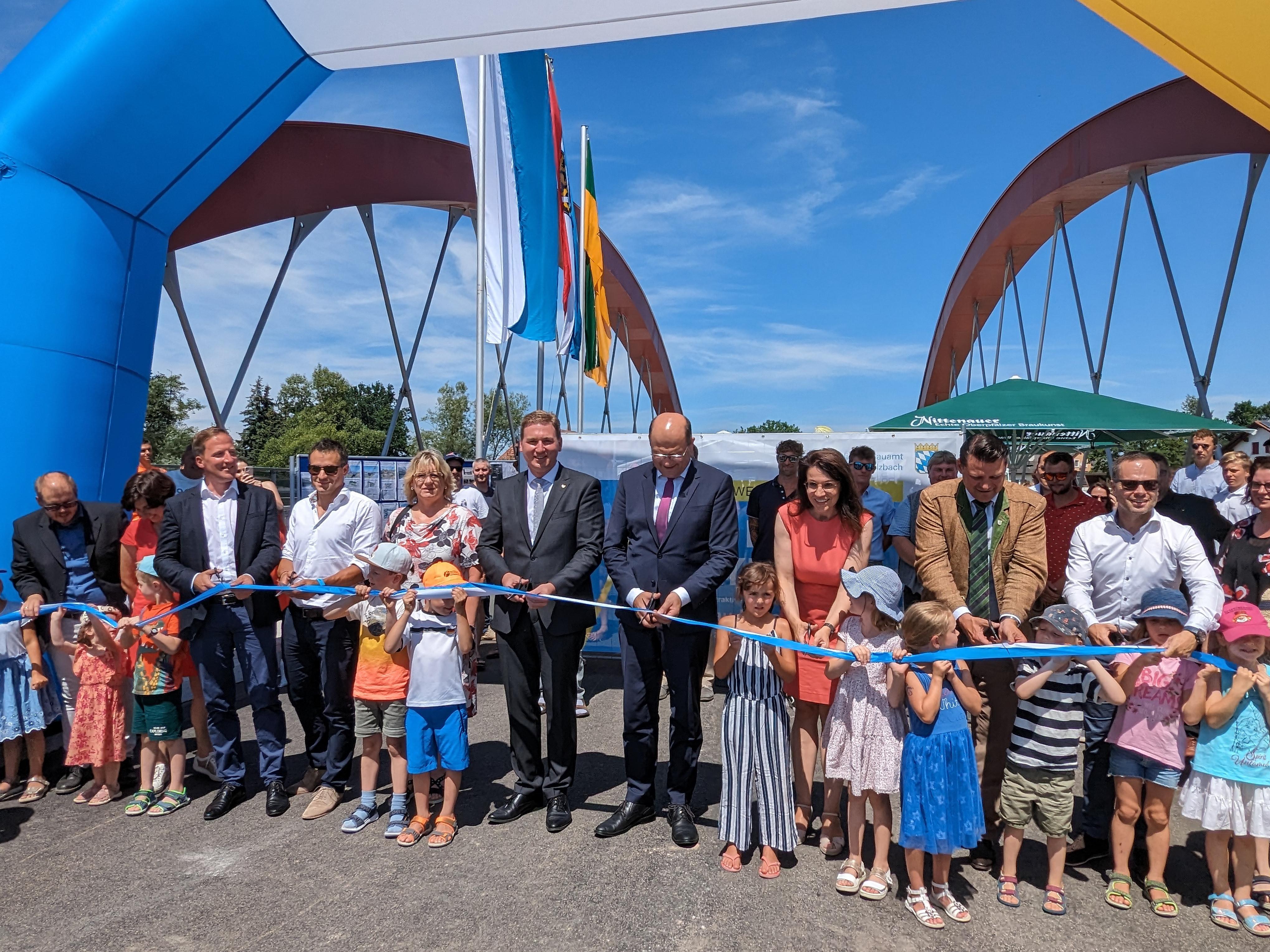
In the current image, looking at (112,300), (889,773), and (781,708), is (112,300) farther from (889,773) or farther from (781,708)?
(889,773)

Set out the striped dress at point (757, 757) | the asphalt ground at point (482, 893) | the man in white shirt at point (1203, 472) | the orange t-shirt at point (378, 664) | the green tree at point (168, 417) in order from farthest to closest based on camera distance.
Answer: the green tree at point (168, 417), the man in white shirt at point (1203, 472), the orange t-shirt at point (378, 664), the striped dress at point (757, 757), the asphalt ground at point (482, 893)

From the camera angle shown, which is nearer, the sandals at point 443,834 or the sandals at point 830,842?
the sandals at point 830,842

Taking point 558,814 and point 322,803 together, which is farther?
point 322,803

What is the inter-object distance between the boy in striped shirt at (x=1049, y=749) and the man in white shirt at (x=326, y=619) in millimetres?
3290

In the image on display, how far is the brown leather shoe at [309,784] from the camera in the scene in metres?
4.28

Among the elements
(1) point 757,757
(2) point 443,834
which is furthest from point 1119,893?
(2) point 443,834

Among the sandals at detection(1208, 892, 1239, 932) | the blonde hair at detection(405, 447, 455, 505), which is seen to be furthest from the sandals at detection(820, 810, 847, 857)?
the blonde hair at detection(405, 447, 455, 505)

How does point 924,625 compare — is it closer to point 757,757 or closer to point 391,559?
point 757,757

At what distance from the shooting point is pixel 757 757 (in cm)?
337

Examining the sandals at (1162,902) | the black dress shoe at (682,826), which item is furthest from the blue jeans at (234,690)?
the sandals at (1162,902)

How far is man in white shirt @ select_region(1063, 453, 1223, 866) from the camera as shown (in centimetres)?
324

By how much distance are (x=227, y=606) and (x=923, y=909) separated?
3.76 metres

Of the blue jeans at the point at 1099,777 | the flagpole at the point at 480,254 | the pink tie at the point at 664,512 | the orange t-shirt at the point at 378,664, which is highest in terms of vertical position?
the flagpole at the point at 480,254

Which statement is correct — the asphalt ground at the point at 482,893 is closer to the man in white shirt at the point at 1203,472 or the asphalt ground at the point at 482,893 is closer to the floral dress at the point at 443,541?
the floral dress at the point at 443,541
